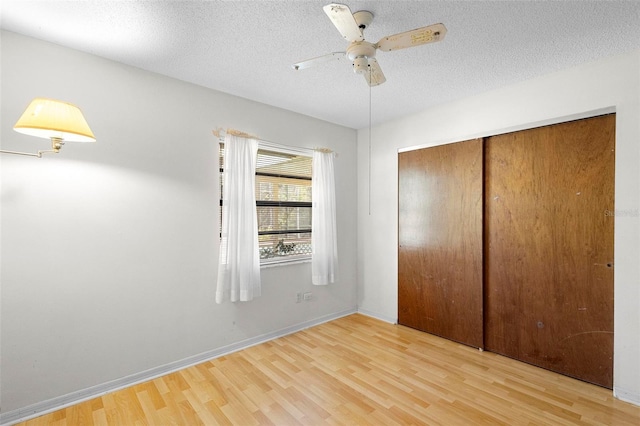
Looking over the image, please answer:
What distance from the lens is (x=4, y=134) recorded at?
1.99 m

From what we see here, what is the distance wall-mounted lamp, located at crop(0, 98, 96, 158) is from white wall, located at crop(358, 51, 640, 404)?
122 inches

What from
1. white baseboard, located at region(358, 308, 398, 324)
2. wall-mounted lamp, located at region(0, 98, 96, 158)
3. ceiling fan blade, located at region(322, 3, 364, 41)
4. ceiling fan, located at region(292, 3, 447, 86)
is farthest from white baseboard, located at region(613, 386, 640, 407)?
wall-mounted lamp, located at region(0, 98, 96, 158)

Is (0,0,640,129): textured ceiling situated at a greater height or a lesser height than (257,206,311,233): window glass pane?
greater

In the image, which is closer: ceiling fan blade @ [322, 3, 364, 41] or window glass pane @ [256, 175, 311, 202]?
ceiling fan blade @ [322, 3, 364, 41]

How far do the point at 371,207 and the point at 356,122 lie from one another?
1135 mm

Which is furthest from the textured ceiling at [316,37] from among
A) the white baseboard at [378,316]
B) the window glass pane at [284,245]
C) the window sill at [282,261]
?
the white baseboard at [378,316]

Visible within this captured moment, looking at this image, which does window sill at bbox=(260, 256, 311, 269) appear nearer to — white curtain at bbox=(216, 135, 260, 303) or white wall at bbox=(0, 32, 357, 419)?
white curtain at bbox=(216, 135, 260, 303)

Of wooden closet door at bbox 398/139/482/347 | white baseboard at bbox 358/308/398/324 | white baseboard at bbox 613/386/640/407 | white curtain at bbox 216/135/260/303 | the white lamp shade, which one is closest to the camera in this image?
the white lamp shade

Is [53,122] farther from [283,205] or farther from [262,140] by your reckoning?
[283,205]

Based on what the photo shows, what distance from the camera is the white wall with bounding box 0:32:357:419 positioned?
2.03 meters

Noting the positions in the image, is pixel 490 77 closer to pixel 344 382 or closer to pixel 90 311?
pixel 344 382

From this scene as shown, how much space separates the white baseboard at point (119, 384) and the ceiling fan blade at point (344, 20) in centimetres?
287

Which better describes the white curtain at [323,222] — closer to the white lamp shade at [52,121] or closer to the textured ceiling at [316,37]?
the textured ceiling at [316,37]

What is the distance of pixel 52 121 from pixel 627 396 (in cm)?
417
